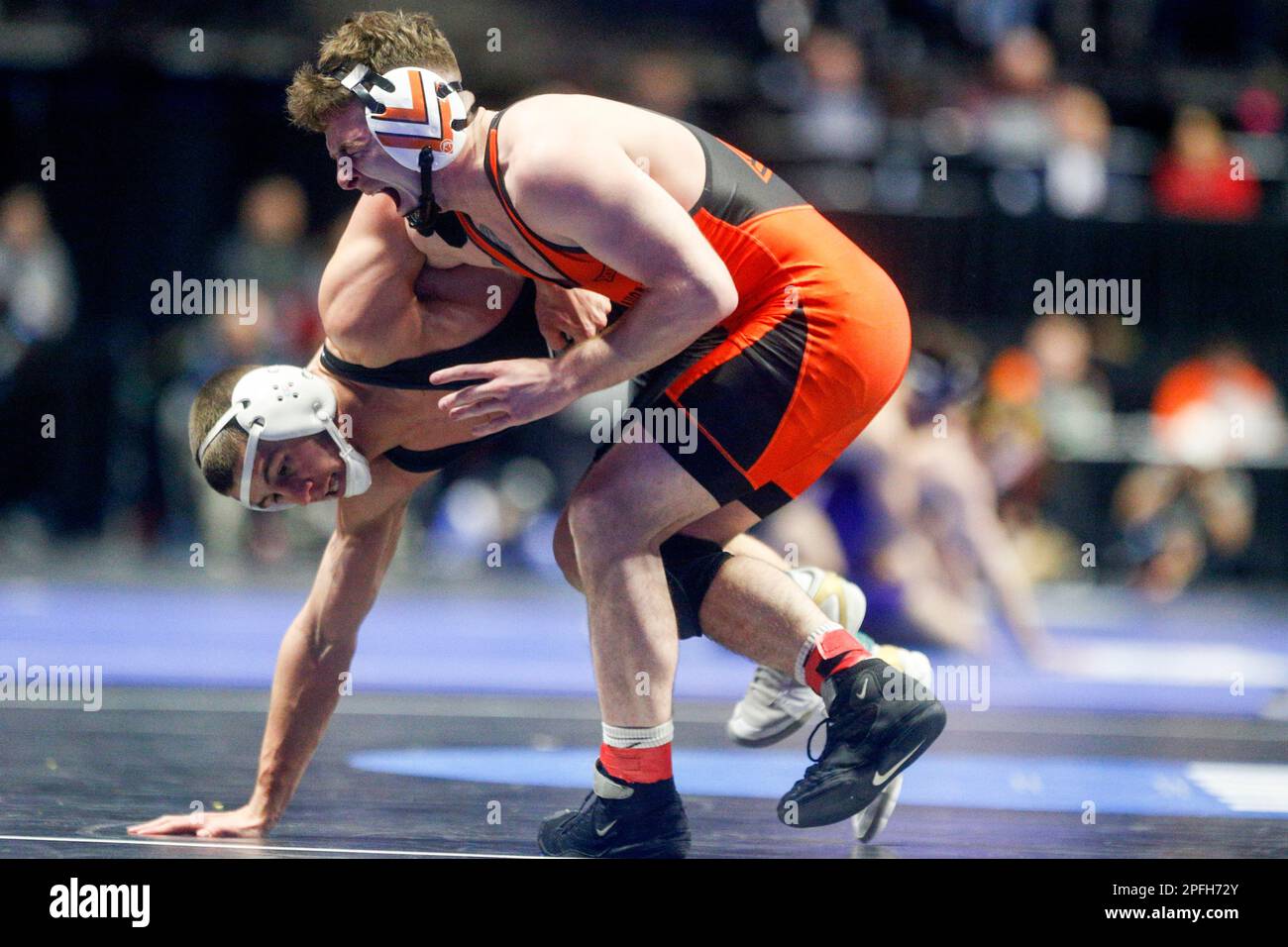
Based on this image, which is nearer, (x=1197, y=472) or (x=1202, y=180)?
(x=1197, y=472)

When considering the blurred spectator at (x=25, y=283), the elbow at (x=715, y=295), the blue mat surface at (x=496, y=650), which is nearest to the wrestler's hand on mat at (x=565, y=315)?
the elbow at (x=715, y=295)

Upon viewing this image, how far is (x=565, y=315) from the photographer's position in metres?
3.58

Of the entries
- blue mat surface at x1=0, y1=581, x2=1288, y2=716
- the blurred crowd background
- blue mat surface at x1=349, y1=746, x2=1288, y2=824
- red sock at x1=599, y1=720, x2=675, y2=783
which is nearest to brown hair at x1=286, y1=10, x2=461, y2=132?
red sock at x1=599, y1=720, x2=675, y2=783

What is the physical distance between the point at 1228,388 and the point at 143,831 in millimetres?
7885

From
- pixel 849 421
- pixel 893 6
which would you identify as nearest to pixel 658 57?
pixel 893 6

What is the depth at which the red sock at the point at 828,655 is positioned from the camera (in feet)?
11.1

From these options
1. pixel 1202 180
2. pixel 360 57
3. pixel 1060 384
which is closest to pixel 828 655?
pixel 360 57

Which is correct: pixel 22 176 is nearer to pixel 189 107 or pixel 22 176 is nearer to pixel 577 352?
pixel 189 107

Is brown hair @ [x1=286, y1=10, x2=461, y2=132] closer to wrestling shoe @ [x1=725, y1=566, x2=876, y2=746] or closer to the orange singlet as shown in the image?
the orange singlet

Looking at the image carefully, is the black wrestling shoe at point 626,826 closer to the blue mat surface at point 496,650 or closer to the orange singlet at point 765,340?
the orange singlet at point 765,340

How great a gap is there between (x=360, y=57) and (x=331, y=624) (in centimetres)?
124

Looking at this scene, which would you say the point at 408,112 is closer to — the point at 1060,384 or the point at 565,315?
the point at 565,315

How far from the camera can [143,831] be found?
338cm

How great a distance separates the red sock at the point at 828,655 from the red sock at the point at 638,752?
33 cm
